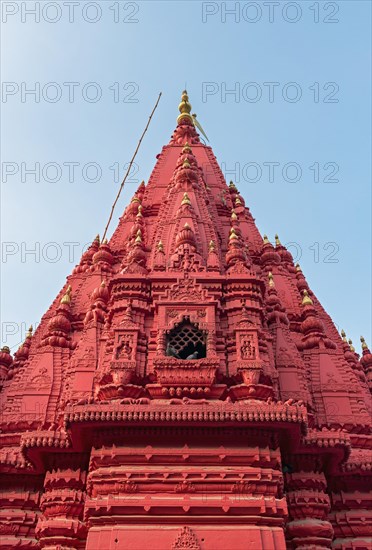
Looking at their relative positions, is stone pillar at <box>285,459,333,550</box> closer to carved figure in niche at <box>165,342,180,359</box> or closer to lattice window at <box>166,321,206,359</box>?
lattice window at <box>166,321,206,359</box>

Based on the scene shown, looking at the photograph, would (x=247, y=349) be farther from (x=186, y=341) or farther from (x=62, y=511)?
(x=62, y=511)

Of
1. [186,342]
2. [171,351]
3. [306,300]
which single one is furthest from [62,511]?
[306,300]

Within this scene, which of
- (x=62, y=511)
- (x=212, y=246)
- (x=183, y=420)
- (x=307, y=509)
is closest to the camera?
(x=183, y=420)

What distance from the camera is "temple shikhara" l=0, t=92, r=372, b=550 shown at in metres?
10.5

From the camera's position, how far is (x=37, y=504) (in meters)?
12.5

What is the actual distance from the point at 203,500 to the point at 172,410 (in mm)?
1771

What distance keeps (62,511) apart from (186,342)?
15.1 feet

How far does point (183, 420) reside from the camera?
10672 mm

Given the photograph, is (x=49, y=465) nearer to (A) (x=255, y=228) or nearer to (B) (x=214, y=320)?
(B) (x=214, y=320)

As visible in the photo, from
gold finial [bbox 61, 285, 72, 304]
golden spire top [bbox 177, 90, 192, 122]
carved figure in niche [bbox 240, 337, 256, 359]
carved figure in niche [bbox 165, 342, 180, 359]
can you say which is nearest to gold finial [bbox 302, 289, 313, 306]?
carved figure in niche [bbox 240, 337, 256, 359]

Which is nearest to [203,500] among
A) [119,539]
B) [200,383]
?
[119,539]

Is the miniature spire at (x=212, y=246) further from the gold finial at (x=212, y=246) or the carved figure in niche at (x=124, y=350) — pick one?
the carved figure in niche at (x=124, y=350)

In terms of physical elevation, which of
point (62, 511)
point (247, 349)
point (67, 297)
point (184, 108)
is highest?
point (184, 108)

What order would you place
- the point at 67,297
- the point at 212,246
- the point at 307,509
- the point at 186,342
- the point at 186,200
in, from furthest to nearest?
the point at 67,297 → the point at 186,200 → the point at 212,246 → the point at 186,342 → the point at 307,509
